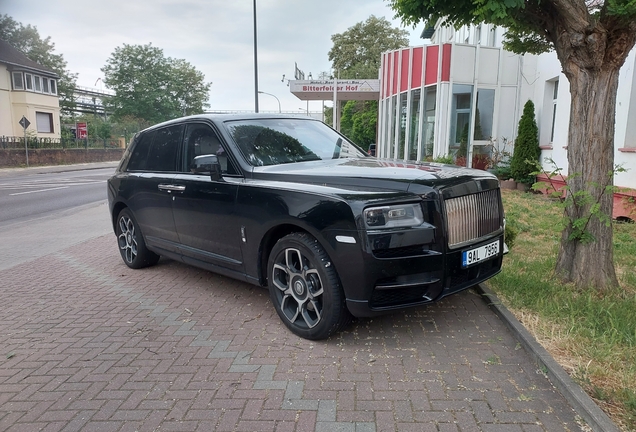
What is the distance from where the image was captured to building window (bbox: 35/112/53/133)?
41.5 metres

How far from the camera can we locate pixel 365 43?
50094 millimetres

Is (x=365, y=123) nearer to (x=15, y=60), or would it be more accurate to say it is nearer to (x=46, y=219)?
(x=46, y=219)

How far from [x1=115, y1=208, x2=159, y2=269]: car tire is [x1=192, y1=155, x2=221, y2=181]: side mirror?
6.43 feet

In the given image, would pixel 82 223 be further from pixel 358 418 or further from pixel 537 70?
pixel 537 70

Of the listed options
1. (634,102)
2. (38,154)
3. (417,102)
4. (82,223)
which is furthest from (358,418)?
(38,154)

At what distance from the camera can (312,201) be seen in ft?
11.7

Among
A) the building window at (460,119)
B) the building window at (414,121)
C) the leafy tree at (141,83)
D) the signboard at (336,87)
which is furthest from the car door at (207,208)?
the leafy tree at (141,83)

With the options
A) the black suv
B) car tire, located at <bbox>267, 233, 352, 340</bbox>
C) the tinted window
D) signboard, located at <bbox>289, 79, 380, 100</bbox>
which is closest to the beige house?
signboard, located at <bbox>289, 79, 380, 100</bbox>

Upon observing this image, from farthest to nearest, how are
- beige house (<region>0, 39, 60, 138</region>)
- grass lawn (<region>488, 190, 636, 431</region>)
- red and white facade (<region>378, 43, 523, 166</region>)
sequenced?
beige house (<region>0, 39, 60, 138</region>) → red and white facade (<region>378, 43, 523, 166</region>) → grass lawn (<region>488, 190, 636, 431</region>)

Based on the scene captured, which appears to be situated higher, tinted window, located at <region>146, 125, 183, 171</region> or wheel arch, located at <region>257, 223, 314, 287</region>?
tinted window, located at <region>146, 125, 183, 171</region>

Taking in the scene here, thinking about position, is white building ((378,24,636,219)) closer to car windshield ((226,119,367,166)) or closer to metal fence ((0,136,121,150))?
car windshield ((226,119,367,166))

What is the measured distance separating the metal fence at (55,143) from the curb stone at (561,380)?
115 ft

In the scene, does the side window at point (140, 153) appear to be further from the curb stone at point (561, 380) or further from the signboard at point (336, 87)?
the signboard at point (336, 87)

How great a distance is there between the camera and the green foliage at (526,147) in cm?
1270
